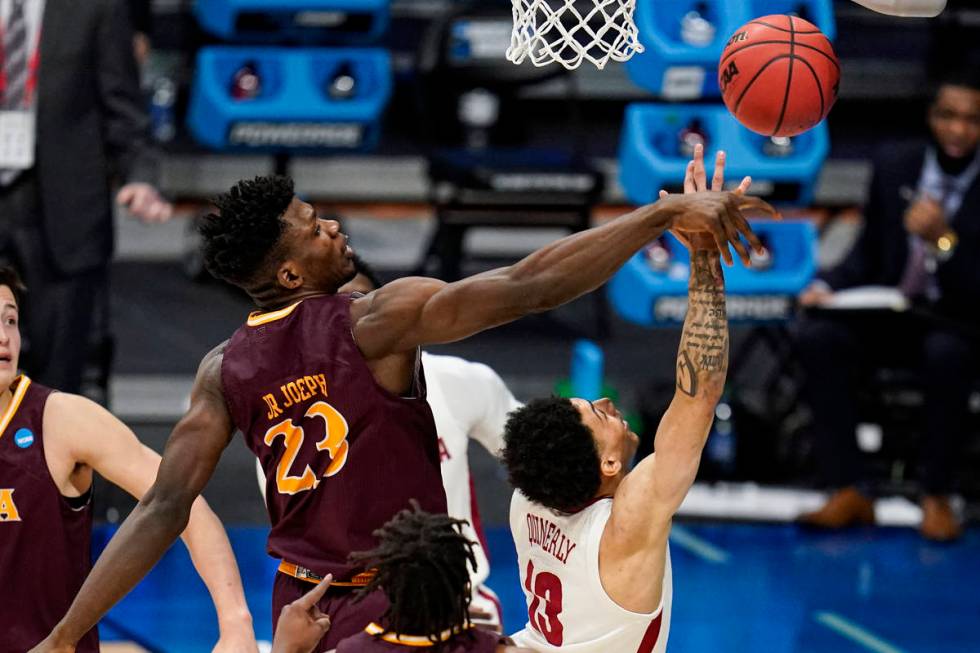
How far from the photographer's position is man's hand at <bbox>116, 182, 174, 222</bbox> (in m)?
6.28

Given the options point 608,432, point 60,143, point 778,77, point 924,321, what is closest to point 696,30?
point 924,321

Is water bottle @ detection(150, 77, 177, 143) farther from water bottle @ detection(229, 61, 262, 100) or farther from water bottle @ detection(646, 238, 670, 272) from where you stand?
water bottle @ detection(646, 238, 670, 272)

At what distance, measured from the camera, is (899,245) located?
7.73m

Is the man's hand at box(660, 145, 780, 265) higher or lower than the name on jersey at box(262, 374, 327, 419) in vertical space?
higher

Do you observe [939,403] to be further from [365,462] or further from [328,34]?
[365,462]

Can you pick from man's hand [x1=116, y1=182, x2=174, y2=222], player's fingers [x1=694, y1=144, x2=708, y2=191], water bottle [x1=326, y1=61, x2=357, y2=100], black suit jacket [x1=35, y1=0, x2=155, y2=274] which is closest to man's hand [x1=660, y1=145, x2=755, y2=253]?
player's fingers [x1=694, y1=144, x2=708, y2=191]

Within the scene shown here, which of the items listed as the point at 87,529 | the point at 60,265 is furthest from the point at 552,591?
the point at 60,265

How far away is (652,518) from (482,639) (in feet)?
1.52

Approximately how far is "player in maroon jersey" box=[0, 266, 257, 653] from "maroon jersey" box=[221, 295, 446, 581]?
354 mm

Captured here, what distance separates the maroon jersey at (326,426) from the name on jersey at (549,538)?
0.79 feet

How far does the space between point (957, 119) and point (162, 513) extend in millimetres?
4731

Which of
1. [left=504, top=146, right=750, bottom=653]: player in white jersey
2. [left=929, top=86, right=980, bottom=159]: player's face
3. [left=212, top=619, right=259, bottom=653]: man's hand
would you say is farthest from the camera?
[left=929, top=86, right=980, bottom=159]: player's face

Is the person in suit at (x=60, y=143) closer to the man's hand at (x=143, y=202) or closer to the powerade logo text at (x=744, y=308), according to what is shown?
the man's hand at (x=143, y=202)

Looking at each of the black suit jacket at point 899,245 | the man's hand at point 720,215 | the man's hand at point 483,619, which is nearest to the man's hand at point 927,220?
the black suit jacket at point 899,245
